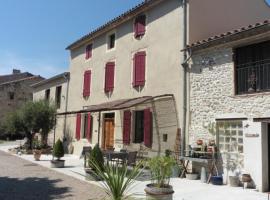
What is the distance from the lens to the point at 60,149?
14.6m

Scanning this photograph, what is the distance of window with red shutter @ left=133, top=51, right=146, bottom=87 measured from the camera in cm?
1511

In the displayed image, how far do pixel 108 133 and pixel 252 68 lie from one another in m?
9.31

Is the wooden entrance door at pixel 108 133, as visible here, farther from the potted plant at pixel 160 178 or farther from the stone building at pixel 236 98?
the potted plant at pixel 160 178

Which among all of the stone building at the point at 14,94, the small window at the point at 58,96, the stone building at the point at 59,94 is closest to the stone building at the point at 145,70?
the stone building at the point at 59,94

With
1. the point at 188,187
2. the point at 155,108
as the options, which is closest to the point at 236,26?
the point at 155,108

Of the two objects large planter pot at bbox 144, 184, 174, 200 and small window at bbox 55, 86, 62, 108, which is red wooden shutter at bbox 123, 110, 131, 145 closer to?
large planter pot at bbox 144, 184, 174, 200

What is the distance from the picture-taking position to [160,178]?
268 inches

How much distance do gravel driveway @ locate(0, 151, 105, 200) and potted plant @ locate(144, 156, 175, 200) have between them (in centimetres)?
205

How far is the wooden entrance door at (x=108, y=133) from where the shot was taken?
1717 cm

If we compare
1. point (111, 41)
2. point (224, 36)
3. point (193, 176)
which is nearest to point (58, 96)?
point (111, 41)

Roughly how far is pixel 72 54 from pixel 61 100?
3.52m

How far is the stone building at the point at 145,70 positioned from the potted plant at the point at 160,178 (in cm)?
562

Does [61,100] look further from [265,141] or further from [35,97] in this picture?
[265,141]

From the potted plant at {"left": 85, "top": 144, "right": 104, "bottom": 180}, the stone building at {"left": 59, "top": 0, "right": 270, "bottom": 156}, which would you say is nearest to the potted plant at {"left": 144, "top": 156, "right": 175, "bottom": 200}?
the potted plant at {"left": 85, "top": 144, "right": 104, "bottom": 180}
